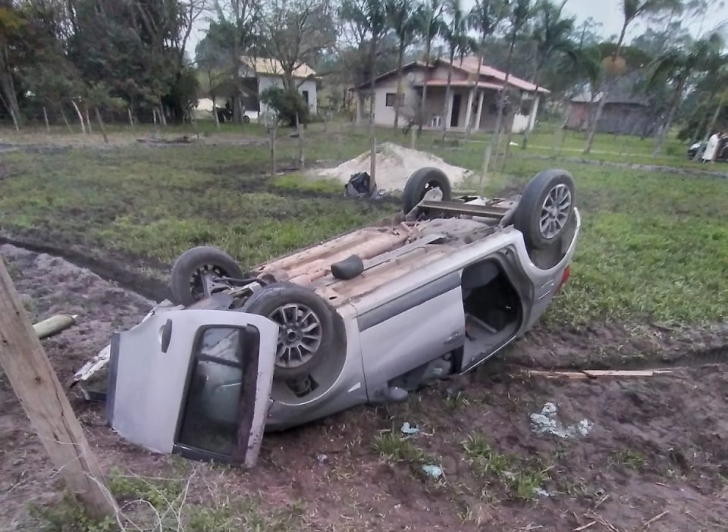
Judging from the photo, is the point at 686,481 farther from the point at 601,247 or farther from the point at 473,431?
the point at 601,247

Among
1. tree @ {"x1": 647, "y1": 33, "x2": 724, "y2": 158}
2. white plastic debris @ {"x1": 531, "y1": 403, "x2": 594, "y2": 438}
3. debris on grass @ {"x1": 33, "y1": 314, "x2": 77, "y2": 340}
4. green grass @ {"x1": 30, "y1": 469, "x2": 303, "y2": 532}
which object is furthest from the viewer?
tree @ {"x1": 647, "y1": 33, "x2": 724, "y2": 158}

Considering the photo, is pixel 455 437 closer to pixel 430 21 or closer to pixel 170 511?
pixel 170 511

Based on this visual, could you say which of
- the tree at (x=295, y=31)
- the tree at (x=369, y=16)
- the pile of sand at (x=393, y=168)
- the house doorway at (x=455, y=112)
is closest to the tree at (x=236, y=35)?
the tree at (x=295, y=31)

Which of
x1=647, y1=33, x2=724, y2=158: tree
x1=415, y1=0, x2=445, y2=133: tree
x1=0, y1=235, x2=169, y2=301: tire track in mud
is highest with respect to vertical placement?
x1=415, y1=0, x2=445, y2=133: tree

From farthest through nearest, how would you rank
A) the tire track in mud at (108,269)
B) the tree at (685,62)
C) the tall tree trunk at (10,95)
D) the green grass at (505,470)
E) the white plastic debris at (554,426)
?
the tall tree trunk at (10,95)
the tree at (685,62)
the tire track in mud at (108,269)
the white plastic debris at (554,426)
the green grass at (505,470)

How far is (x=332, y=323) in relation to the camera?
2.87 m

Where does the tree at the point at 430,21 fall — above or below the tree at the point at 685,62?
above

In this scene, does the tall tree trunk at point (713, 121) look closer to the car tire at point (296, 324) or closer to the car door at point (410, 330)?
the car door at point (410, 330)

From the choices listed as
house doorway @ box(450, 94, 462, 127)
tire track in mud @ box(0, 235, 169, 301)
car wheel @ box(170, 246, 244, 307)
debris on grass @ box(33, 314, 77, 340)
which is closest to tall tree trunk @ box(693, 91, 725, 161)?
house doorway @ box(450, 94, 462, 127)

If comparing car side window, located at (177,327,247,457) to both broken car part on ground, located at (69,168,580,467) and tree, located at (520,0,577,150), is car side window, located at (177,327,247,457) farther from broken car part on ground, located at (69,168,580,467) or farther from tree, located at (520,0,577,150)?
tree, located at (520,0,577,150)

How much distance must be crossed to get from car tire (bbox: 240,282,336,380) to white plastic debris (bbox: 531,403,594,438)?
1.62m

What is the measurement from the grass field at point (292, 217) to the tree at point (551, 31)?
28.6 ft

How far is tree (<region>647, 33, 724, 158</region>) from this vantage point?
19.3 metres

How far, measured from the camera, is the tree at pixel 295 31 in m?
28.8
